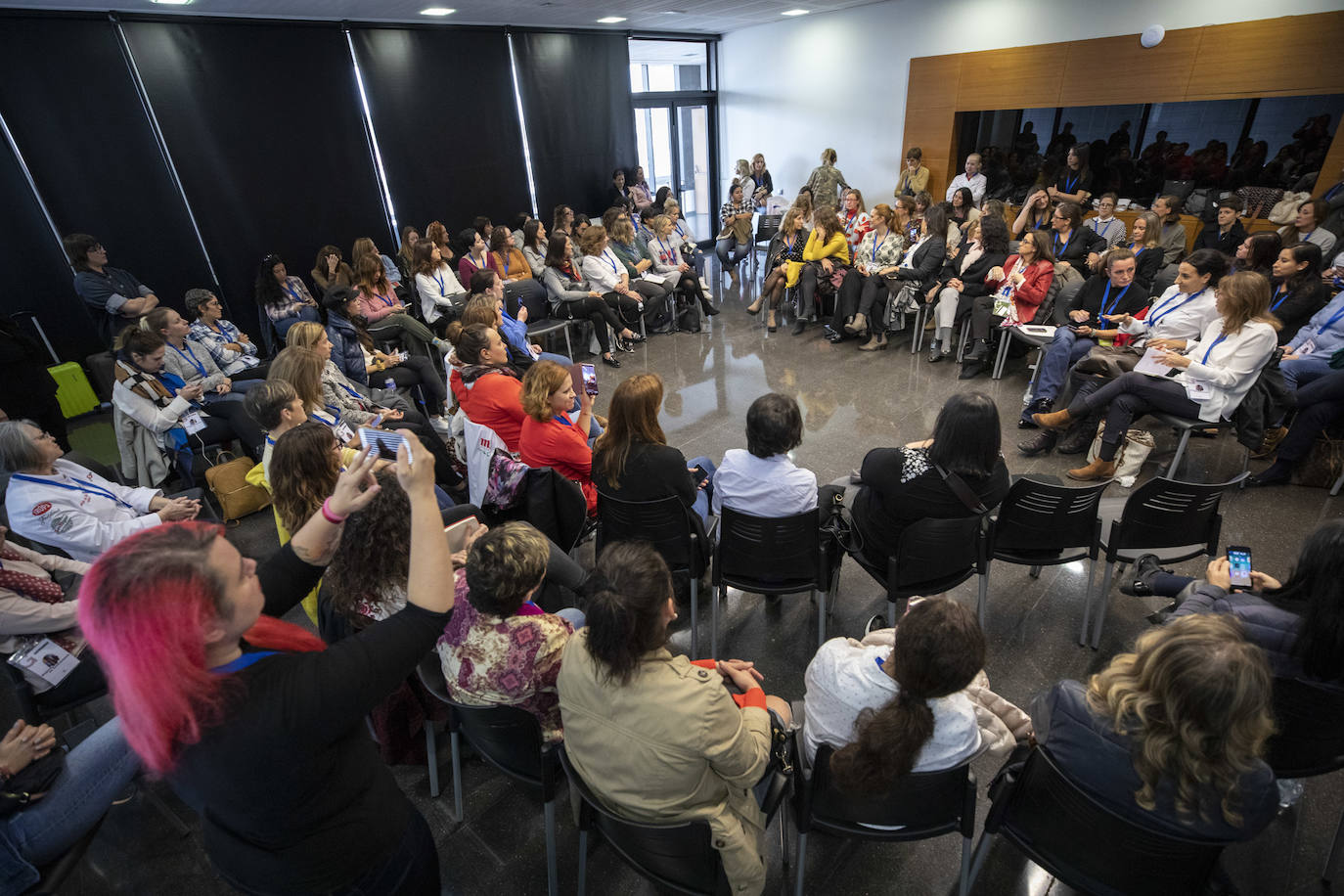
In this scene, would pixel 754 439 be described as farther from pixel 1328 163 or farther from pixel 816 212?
pixel 1328 163

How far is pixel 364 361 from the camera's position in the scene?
4758 millimetres

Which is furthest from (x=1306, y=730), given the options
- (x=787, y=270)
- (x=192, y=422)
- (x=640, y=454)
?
(x=787, y=270)

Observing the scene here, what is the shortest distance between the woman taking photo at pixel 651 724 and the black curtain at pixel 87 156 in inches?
285

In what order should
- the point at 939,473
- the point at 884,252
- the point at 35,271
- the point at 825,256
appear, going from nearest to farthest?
the point at 939,473
the point at 35,271
the point at 884,252
the point at 825,256

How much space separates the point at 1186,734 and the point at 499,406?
2.87m

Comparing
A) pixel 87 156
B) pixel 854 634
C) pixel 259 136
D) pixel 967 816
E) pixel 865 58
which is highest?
pixel 865 58

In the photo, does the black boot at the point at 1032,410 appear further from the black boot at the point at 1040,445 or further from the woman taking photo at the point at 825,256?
the woman taking photo at the point at 825,256

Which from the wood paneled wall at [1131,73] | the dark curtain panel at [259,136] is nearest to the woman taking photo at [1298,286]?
the wood paneled wall at [1131,73]

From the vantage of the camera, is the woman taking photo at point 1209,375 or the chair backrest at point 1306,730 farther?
the woman taking photo at point 1209,375

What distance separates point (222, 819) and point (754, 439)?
1.97 meters

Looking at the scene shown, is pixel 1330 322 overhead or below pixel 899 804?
overhead

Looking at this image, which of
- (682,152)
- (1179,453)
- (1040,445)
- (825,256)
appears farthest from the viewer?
(682,152)

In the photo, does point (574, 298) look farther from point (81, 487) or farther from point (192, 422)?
point (81, 487)

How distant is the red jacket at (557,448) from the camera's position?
298cm
